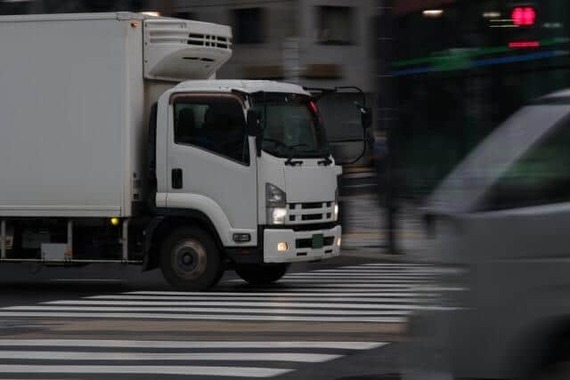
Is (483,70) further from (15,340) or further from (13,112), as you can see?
(15,340)

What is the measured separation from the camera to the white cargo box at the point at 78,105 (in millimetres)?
16453

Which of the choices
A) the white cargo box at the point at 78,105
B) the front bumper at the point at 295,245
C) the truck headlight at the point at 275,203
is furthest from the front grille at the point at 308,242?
the white cargo box at the point at 78,105

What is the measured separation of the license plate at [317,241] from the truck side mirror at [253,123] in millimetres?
1685

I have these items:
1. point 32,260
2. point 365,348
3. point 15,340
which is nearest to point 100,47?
point 32,260

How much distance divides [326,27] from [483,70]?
29465 mm

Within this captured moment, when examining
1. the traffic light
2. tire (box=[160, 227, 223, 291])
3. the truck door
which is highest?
the traffic light

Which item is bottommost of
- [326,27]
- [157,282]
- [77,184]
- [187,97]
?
[157,282]

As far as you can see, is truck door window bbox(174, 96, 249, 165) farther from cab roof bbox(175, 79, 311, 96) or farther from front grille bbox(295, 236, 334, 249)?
front grille bbox(295, 236, 334, 249)

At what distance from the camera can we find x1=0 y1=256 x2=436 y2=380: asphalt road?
32.7 ft

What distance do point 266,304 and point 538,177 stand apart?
881 cm

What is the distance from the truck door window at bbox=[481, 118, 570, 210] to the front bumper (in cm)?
973

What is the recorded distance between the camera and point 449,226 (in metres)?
6.61

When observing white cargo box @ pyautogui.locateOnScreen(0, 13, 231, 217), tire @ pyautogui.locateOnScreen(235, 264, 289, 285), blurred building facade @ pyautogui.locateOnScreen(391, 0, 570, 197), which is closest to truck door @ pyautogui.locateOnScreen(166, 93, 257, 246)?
white cargo box @ pyautogui.locateOnScreen(0, 13, 231, 217)

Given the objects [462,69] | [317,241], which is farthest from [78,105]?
[462,69]
